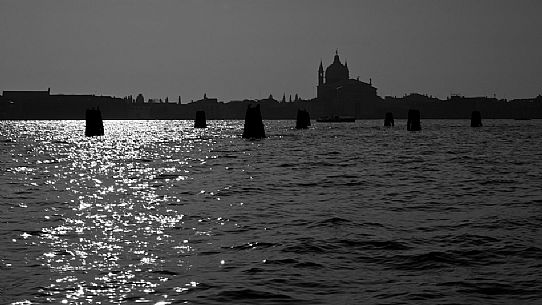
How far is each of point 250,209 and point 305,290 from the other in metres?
8.41

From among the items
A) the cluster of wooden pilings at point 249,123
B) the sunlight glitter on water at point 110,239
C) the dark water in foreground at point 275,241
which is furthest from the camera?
the cluster of wooden pilings at point 249,123

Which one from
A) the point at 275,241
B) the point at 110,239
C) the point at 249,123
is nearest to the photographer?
the point at 275,241

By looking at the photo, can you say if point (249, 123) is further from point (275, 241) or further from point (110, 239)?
point (275, 241)

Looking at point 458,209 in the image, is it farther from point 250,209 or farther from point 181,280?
point 181,280

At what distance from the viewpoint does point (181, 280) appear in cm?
1078

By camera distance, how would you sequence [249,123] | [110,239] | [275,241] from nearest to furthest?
[275,241], [110,239], [249,123]

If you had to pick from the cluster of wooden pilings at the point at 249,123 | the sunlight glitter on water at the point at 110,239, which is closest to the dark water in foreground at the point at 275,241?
the sunlight glitter on water at the point at 110,239

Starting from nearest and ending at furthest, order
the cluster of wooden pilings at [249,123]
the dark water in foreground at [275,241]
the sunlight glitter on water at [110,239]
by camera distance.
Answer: the dark water in foreground at [275,241] < the sunlight glitter on water at [110,239] < the cluster of wooden pilings at [249,123]

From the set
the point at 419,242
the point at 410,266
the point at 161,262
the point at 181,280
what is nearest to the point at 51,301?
the point at 181,280

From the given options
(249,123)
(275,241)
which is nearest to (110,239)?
(275,241)

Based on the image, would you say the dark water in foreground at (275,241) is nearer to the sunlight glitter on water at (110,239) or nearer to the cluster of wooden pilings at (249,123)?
the sunlight glitter on water at (110,239)

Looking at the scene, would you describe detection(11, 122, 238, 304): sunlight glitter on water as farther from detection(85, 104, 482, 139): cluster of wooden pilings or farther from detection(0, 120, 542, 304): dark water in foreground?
detection(85, 104, 482, 139): cluster of wooden pilings

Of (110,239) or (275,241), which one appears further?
(110,239)

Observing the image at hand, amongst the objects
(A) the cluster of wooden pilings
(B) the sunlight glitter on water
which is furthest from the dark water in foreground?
(A) the cluster of wooden pilings
